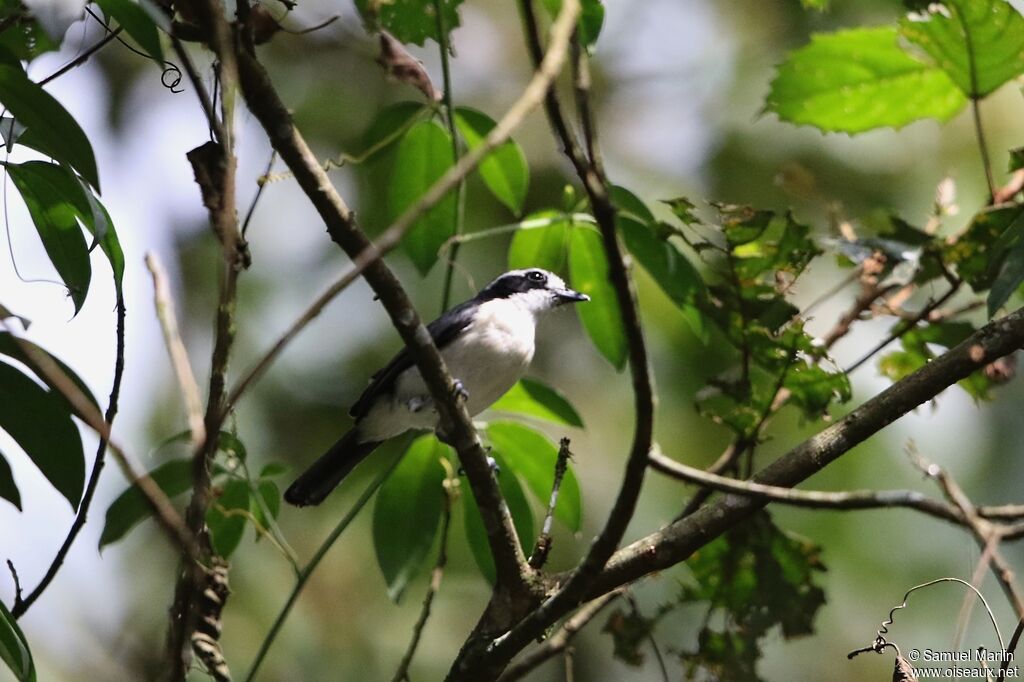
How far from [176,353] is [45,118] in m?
1.04

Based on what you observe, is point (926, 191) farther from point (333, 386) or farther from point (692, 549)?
point (692, 549)

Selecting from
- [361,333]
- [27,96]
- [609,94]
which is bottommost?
[27,96]

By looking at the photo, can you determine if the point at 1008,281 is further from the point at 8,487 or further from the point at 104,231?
the point at 8,487

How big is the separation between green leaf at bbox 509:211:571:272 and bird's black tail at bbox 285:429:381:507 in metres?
1.42

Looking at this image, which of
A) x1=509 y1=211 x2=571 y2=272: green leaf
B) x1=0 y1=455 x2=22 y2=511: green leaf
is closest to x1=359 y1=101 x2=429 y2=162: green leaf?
x1=509 y1=211 x2=571 y2=272: green leaf

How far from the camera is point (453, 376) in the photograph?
4234mm

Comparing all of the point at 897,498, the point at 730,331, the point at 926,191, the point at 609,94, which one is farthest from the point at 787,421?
the point at 897,498

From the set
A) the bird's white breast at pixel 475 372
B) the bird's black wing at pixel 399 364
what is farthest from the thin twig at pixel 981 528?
the bird's black wing at pixel 399 364

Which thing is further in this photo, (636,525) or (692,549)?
(636,525)

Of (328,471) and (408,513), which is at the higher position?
(328,471)

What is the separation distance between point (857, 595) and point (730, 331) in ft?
11.1

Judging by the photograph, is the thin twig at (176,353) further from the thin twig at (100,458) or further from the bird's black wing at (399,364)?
the bird's black wing at (399,364)

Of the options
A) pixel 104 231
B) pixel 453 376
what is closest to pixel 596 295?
pixel 453 376

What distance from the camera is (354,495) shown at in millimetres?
5895
